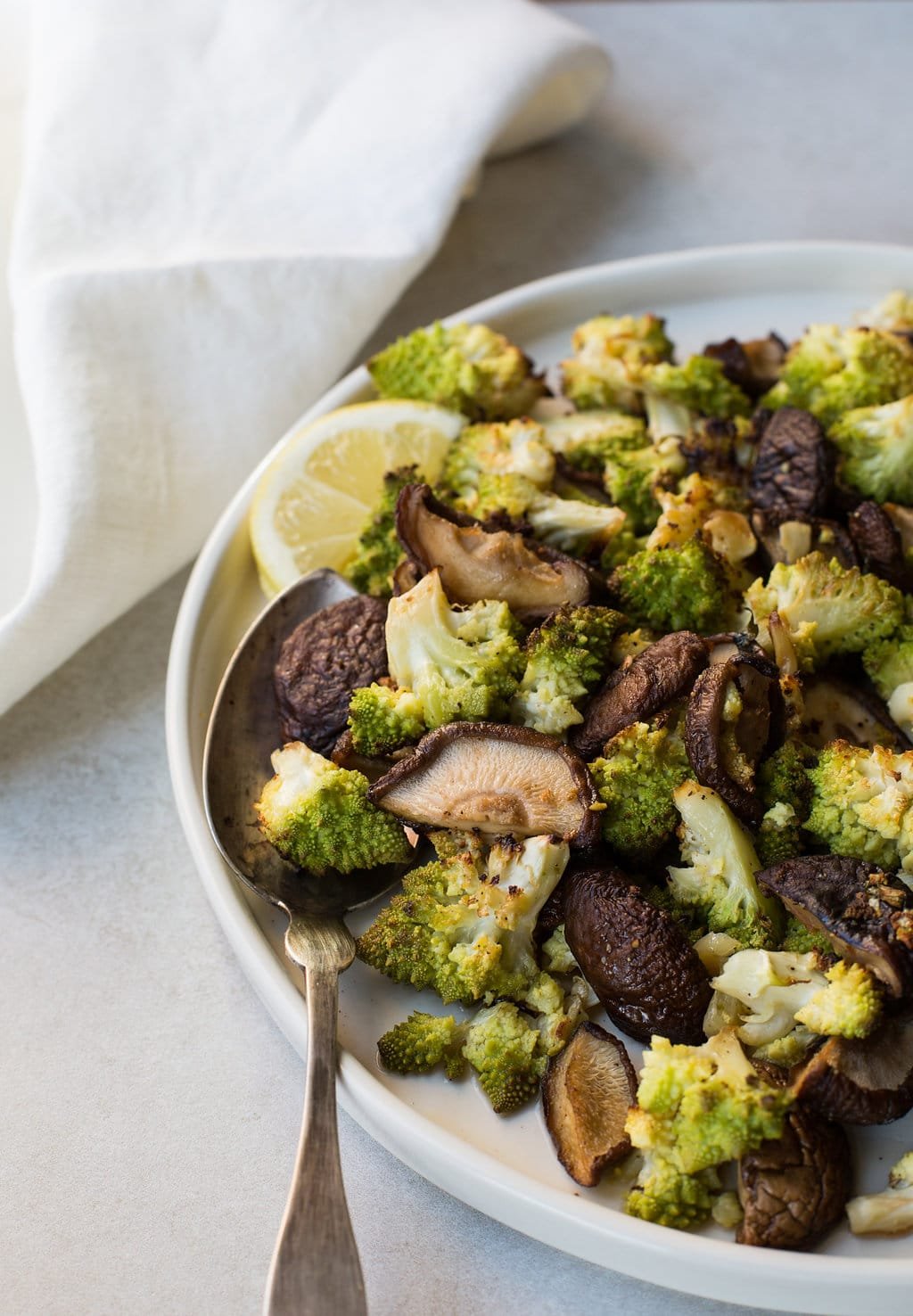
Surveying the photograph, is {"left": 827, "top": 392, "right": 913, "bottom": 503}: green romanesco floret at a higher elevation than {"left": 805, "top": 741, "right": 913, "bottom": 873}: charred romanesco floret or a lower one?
higher

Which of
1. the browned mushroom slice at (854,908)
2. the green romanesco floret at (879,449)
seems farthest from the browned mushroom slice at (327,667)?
the green romanesco floret at (879,449)

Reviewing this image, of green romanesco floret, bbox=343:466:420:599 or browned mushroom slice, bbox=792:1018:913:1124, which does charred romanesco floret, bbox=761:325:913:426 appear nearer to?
green romanesco floret, bbox=343:466:420:599

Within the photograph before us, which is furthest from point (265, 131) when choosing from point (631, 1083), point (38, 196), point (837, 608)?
point (631, 1083)

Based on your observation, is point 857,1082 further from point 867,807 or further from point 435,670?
point 435,670

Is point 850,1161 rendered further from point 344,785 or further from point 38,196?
point 38,196

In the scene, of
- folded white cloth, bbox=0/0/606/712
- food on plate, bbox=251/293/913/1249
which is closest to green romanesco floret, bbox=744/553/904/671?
food on plate, bbox=251/293/913/1249

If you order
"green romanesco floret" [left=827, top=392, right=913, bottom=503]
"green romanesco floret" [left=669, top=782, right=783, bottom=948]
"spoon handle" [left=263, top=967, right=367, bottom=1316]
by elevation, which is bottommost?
"spoon handle" [left=263, top=967, right=367, bottom=1316]

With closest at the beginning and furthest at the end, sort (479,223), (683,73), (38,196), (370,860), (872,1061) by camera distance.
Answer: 1. (872,1061)
2. (370,860)
3. (38,196)
4. (479,223)
5. (683,73)
